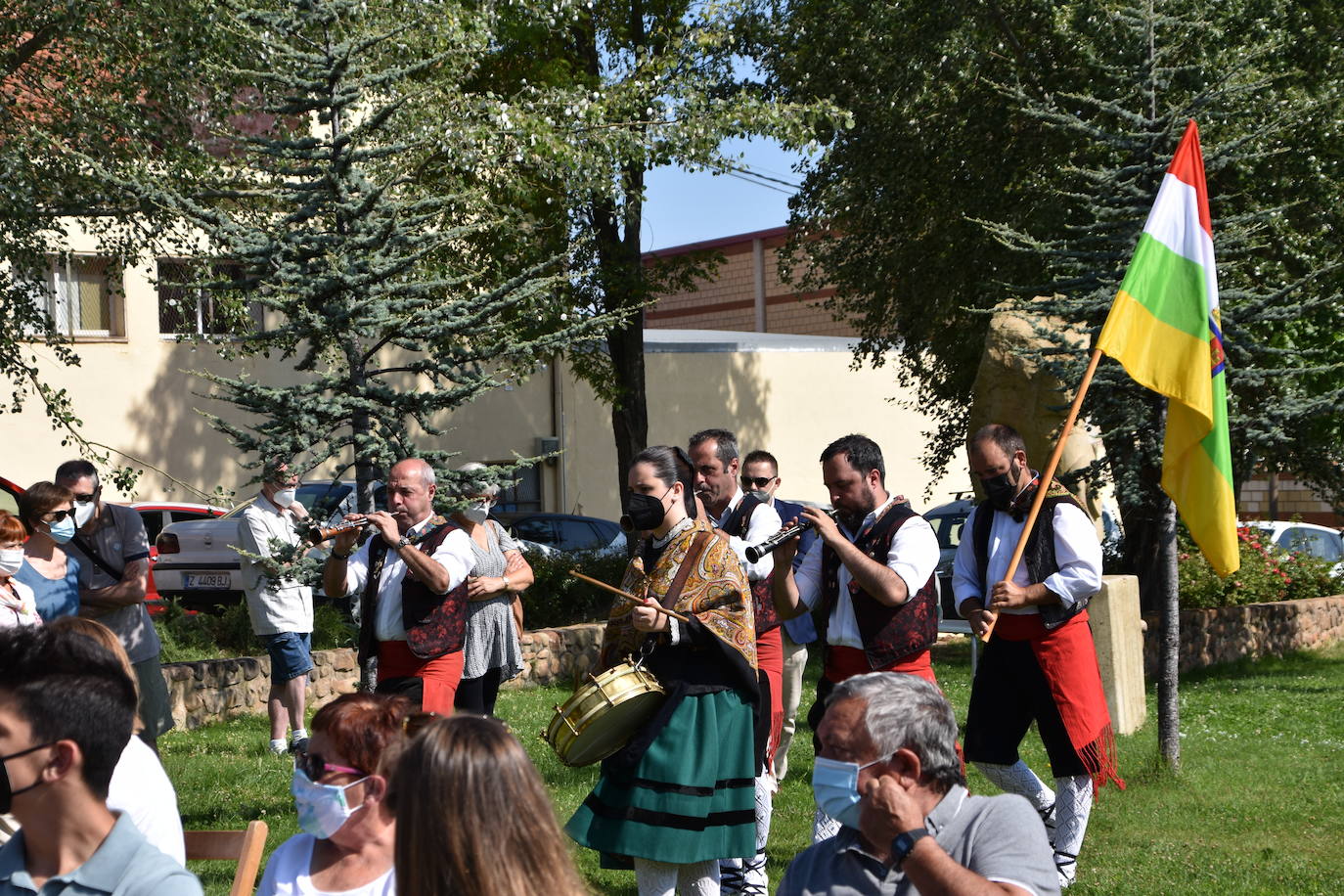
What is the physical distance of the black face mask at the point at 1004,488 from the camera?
595 centimetres

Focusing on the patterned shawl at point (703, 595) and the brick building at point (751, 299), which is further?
the brick building at point (751, 299)

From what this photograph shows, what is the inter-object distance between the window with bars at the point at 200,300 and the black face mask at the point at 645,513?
278 cm

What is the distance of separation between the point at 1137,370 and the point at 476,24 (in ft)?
26.9

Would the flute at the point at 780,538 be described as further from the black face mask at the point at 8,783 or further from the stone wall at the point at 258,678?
the stone wall at the point at 258,678

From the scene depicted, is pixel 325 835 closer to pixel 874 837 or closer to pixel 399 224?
pixel 874 837

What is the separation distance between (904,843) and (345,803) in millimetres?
1211

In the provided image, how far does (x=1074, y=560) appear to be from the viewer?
583 centimetres

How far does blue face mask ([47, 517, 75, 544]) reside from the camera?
269 inches

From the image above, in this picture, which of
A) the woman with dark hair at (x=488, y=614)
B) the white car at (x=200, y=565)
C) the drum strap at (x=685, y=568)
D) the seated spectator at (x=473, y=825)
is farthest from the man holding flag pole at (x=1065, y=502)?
the white car at (x=200, y=565)

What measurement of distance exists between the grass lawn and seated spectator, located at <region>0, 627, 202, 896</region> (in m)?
3.59

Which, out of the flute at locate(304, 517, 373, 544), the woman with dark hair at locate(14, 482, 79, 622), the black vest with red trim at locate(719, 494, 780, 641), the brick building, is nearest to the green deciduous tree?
the woman with dark hair at locate(14, 482, 79, 622)

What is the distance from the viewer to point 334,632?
12977mm

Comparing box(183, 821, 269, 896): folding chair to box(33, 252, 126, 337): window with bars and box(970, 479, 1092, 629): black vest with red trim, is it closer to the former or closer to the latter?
box(970, 479, 1092, 629): black vest with red trim

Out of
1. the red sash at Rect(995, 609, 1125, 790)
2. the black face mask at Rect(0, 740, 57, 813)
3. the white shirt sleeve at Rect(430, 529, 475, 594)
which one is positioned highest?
the white shirt sleeve at Rect(430, 529, 475, 594)
